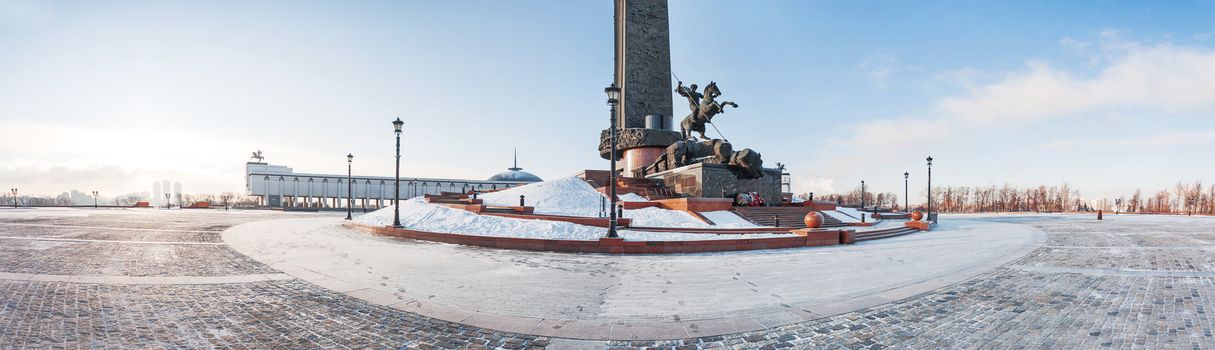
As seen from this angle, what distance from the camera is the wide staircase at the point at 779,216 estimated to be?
1972 cm

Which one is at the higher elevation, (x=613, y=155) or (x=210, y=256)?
(x=613, y=155)

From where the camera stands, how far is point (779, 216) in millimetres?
20578

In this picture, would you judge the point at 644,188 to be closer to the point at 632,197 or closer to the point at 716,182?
Answer: the point at 632,197

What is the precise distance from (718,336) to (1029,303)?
4385 mm

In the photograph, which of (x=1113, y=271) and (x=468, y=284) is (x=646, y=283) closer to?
(x=468, y=284)

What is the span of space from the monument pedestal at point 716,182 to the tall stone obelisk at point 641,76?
786 cm

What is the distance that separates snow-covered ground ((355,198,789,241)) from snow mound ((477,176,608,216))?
3066 millimetres

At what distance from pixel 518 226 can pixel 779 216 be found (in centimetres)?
1157

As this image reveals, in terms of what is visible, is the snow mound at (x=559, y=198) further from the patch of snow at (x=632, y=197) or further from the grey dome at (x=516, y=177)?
the grey dome at (x=516, y=177)

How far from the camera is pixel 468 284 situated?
7285 mm

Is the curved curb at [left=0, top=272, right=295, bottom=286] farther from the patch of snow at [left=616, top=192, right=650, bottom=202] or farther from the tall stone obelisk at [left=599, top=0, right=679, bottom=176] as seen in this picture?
the tall stone obelisk at [left=599, top=0, right=679, bottom=176]

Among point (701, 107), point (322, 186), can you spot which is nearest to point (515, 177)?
point (322, 186)

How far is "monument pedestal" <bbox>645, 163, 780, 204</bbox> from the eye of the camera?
23.6 m

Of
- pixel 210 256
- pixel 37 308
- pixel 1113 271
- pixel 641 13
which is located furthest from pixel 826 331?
pixel 641 13
